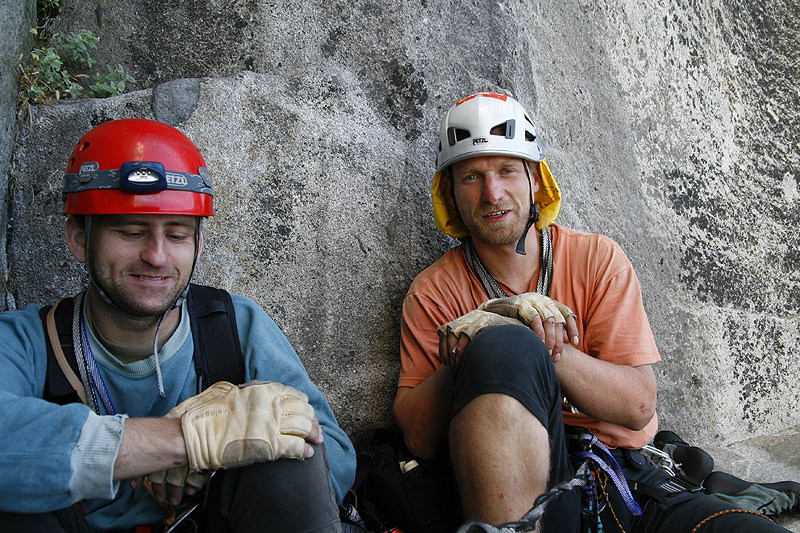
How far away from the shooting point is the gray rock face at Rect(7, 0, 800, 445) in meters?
3.04

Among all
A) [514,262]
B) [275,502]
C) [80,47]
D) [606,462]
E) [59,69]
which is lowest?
[606,462]

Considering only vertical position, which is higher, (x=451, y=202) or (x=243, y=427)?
(x=451, y=202)

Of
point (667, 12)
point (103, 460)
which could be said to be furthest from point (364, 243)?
point (667, 12)

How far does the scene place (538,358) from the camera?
2.16 meters

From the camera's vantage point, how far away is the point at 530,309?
7.96ft

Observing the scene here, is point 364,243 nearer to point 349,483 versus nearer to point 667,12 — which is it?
point 349,483

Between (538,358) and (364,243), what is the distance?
135cm

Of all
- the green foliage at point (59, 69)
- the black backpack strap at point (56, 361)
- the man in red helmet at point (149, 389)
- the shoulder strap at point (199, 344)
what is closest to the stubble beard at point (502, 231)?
the man in red helmet at point (149, 389)

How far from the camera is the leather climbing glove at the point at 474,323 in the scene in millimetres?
2355

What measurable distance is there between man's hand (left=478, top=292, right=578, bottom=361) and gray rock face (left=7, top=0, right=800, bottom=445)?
96 centimetres

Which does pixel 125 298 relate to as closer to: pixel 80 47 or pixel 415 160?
pixel 80 47

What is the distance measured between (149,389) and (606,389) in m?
1.71

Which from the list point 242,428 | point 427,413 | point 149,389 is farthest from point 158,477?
point 427,413

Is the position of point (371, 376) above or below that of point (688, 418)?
above
